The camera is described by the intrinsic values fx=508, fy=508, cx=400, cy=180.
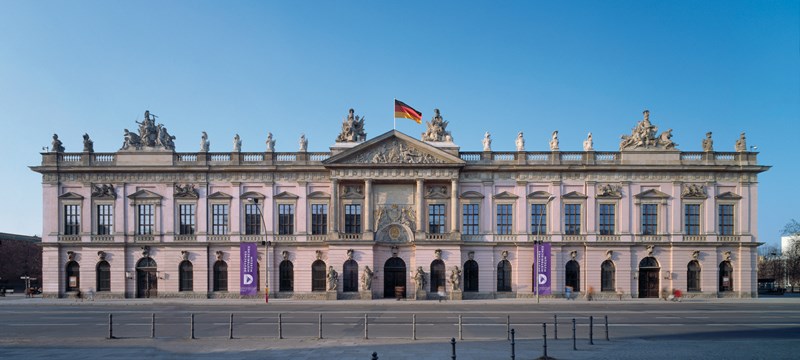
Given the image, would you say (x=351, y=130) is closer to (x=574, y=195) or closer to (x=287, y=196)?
(x=287, y=196)

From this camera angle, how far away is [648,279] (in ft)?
156

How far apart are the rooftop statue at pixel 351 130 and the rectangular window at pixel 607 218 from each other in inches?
935

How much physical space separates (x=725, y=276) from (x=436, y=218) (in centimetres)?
2749

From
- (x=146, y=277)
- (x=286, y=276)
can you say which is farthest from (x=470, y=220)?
(x=146, y=277)

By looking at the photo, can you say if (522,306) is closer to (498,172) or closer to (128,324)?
(498,172)

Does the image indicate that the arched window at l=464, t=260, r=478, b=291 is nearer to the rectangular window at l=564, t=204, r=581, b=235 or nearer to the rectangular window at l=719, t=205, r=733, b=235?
the rectangular window at l=564, t=204, r=581, b=235

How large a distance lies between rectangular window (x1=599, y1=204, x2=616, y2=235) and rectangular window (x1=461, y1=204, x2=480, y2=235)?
38.3 ft

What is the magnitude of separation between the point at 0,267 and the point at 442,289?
222 ft

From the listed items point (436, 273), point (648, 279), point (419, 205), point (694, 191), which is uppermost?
point (694, 191)

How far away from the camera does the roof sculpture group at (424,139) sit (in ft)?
159

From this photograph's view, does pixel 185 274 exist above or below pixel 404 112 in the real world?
below

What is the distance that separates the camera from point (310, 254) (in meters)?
47.7

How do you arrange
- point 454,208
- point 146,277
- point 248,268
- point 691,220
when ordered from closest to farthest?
1. point 248,268
2. point 454,208
3. point 691,220
4. point 146,277

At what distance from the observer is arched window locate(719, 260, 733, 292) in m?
47.2
